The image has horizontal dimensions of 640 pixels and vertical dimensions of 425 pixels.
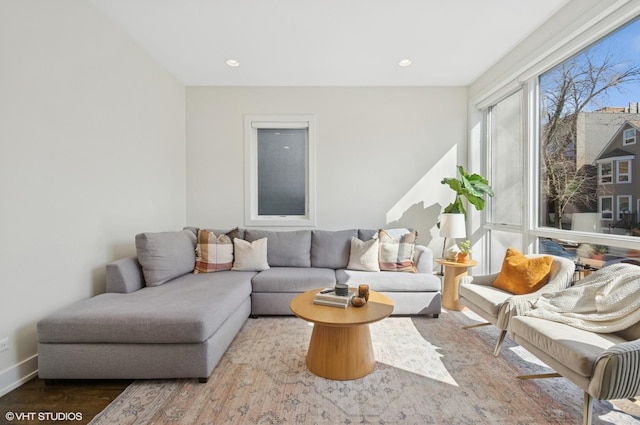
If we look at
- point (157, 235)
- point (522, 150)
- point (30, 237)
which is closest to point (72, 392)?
point (30, 237)

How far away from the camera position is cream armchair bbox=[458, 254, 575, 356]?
85.4 inches

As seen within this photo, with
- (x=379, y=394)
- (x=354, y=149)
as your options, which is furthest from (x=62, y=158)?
(x=354, y=149)

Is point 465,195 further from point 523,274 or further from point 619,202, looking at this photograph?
point 619,202

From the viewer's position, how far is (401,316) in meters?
3.12

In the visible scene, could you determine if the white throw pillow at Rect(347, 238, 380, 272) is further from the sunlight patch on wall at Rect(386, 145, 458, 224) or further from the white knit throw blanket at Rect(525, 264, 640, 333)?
the white knit throw blanket at Rect(525, 264, 640, 333)

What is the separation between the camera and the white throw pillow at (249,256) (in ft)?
10.9

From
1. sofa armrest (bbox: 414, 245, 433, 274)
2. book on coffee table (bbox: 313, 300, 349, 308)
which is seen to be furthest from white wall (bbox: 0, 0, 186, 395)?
sofa armrest (bbox: 414, 245, 433, 274)

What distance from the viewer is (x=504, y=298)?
240 centimetres

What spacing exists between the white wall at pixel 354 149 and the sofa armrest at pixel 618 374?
8.96ft

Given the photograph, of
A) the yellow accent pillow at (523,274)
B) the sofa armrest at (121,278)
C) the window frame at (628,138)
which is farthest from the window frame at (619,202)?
the sofa armrest at (121,278)

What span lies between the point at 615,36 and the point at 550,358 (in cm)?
243

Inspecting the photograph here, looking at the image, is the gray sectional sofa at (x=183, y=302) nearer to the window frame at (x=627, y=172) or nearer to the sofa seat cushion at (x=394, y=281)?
the sofa seat cushion at (x=394, y=281)

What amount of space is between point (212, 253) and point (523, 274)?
3.10 m

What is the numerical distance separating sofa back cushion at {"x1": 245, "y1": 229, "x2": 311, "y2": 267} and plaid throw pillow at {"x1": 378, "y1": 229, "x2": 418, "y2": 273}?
0.93 metres
